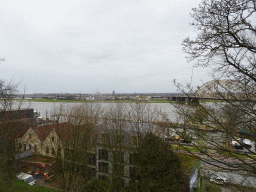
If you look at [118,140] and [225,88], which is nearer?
[225,88]

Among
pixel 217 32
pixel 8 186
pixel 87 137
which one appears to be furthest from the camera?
pixel 87 137

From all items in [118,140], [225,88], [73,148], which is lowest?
[73,148]

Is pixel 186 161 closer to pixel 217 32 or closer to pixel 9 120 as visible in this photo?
pixel 217 32

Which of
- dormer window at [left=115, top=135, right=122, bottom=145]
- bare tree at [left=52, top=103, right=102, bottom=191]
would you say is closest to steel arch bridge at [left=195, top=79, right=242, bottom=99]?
dormer window at [left=115, top=135, right=122, bottom=145]

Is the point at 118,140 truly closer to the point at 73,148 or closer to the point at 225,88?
the point at 73,148

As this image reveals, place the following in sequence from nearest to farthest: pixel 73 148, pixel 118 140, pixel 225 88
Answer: pixel 225 88
pixel 73 148
pixel 118 140

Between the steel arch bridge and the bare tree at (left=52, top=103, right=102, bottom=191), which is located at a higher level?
the steel arch bridge

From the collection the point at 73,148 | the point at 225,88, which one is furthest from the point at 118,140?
the point at 225,88

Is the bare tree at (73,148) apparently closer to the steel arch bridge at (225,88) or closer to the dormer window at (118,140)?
the dormer window at (118,140)

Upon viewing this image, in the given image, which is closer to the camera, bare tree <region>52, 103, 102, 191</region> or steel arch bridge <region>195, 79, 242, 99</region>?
steel arch bridge <region>195, 79, 242, 99</region>

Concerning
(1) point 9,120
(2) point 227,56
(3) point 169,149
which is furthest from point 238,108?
(1) point 9,120

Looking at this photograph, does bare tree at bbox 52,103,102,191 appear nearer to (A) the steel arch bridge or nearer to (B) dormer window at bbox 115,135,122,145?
(B) dormer window at bbox 115,135,122,145
